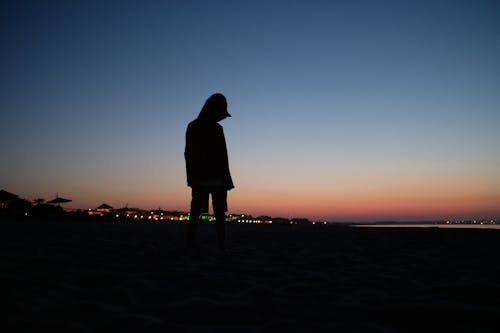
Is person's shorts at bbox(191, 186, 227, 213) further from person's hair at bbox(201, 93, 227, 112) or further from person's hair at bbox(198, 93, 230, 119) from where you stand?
person's hair at bbox(201, 93, 227, 112)

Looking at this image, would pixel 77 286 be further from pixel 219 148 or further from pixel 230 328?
pixel 219 148

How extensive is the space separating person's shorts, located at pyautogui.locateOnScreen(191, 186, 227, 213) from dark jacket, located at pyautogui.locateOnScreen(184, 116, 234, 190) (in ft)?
0.24

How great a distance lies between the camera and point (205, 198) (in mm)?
5164

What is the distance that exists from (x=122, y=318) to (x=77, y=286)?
3.11 ft

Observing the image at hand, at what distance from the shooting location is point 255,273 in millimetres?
3320

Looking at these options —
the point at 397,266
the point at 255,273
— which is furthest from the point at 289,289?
the point at 397,266

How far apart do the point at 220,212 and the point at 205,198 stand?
0.31 m

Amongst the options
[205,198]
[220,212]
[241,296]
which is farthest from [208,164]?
[241,296]

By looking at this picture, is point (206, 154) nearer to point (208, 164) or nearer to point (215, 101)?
point (208, 164)

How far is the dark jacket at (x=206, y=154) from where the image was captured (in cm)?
512

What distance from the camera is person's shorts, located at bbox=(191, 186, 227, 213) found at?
16.7ft

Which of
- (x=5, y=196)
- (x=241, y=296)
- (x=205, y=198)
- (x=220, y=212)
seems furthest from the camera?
(x=5, y=196)

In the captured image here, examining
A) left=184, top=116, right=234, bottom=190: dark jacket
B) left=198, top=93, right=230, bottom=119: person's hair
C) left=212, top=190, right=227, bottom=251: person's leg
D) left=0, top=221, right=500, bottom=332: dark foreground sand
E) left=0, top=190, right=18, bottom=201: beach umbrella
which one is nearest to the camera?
left=0, top=221, right=500, bottom=332: dark foreground sand

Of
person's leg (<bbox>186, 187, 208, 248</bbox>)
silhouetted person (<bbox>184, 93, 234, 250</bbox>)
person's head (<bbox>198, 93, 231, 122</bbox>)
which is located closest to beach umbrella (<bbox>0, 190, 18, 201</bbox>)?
silhouetted person (<bbox>184, 93, 234, 250</bbox>)
